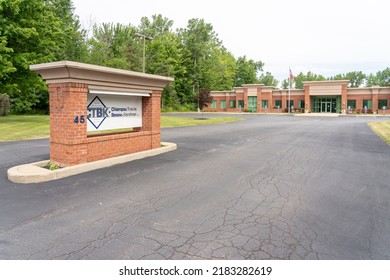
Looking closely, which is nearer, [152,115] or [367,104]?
[152,115]

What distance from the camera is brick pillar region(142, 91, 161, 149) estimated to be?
416 inches

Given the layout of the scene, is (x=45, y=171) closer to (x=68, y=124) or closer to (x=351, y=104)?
(x=68, y=124)

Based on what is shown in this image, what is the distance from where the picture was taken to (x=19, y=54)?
23.1 meters

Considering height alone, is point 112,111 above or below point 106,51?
below

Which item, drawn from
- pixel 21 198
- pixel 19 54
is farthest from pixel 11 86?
pixel 21 198

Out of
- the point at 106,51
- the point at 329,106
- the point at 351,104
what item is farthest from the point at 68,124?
the point at 329,106

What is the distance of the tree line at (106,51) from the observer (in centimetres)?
2353

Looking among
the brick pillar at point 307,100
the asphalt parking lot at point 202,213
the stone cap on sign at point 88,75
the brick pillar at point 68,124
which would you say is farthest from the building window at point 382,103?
the brick pillar at point 68,124

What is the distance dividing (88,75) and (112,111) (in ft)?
5.26

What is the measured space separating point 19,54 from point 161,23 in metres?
55.8

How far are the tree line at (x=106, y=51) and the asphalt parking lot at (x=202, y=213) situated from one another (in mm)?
18923

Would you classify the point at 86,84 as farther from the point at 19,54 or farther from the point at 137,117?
the point at 19,54

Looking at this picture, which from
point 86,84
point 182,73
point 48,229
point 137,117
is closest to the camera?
point 48,229

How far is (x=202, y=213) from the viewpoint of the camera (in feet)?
16.5
